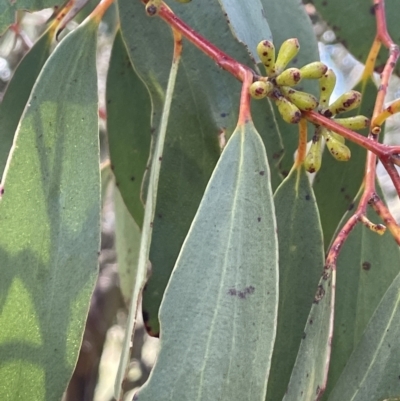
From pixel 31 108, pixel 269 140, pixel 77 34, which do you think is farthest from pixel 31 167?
pixel 269 140

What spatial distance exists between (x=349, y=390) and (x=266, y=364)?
0.44 ft

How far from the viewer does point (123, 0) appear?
28.0 inches

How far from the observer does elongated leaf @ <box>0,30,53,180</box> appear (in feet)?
2.42

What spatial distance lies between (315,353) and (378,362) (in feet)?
0.26

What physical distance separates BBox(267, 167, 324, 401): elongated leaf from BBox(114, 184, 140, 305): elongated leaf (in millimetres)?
324

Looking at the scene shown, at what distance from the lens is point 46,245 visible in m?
0.57

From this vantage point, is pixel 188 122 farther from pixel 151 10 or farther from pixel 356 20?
pixel 356 20

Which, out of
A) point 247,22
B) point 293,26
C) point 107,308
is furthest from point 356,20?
point 107,308

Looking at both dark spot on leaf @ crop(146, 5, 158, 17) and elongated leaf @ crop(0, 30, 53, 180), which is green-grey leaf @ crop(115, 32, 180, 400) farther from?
elongated leaf @ crop(0, 30, 53, 180)

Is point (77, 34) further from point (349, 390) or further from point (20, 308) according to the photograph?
point (349, 390)

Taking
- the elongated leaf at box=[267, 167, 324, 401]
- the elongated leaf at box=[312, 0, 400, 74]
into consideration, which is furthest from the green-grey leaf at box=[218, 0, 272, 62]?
the elongated leaf at box=[312, 0, 400, 74]

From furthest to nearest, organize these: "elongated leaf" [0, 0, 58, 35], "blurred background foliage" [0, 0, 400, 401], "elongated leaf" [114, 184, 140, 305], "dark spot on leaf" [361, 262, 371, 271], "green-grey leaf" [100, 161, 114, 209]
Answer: "blurred background foliage" [0, 0, 400, 401]
"green-grey leaf" [100, 161, 114, 209]
"elongated leaf" [114, 184, 140, 305]
"dark spot on leaf" [361, 262, 371, 271]
"elongated leaf" [0, 0, 58, 35]

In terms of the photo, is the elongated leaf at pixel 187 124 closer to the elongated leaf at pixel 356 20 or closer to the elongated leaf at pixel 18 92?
the elongated leaf at pixel 18 92

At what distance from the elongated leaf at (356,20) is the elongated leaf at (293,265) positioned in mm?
290
